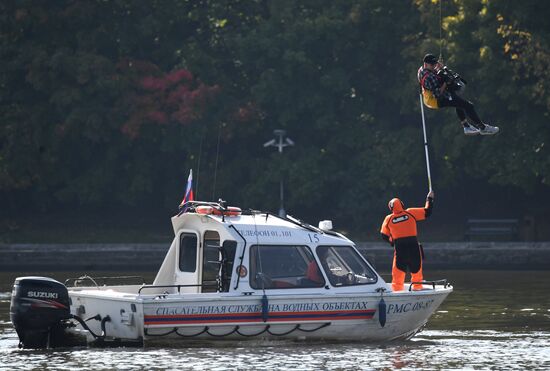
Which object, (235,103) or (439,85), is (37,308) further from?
(235,103)

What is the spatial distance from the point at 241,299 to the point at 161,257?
20.5 metres

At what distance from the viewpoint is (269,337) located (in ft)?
73.3

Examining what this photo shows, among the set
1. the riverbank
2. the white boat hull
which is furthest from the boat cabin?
the riverbank

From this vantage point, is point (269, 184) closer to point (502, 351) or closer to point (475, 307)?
point (475, 307)

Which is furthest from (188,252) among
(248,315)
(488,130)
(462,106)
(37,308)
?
(488,130)

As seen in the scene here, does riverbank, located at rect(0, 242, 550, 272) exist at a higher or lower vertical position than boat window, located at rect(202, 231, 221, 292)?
higher

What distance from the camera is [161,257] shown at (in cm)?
4212

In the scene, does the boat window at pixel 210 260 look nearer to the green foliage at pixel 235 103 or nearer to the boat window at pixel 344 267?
the boat window at pixel 344 267

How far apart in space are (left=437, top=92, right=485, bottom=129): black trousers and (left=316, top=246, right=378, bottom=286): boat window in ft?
10.5

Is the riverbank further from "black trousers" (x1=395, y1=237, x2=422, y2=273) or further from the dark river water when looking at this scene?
"black trousers" (x1=395, y1=237, x2=422, y2=273)

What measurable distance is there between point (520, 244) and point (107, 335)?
23.3 metres

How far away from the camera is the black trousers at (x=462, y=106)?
2400 cm

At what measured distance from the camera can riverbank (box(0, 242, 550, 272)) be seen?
4119 cm

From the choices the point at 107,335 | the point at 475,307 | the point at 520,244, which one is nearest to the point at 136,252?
the point at 520,244
